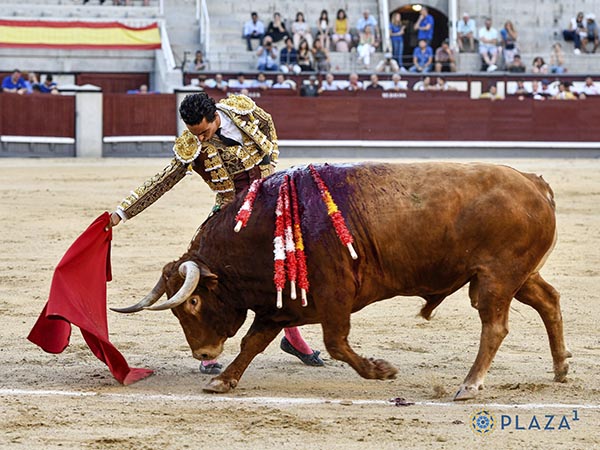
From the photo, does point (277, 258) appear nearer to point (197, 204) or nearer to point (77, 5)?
point (197, 204)

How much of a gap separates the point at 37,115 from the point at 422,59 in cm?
640

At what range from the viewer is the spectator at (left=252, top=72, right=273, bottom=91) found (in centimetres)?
1753

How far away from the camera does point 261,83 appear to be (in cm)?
1767

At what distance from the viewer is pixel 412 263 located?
432cm

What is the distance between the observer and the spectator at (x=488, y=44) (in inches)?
773

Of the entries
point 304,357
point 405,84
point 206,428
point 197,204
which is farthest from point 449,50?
point 206,428

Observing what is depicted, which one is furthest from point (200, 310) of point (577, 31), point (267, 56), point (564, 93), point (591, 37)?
point (591, 37)

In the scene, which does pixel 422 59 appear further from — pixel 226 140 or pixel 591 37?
pixel 226 140

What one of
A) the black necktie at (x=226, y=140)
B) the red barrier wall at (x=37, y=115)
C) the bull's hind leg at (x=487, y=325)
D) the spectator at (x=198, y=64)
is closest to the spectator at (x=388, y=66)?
the spectator at (x=198, y=64)

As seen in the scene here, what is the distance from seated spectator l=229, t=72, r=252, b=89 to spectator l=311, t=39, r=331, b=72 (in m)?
1.45

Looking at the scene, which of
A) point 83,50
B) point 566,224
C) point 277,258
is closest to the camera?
point 277,258

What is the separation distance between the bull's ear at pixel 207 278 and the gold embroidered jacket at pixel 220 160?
17.0 inches

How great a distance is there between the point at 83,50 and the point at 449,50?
6.04m

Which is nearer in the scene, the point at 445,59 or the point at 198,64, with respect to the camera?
the point at 198,64
